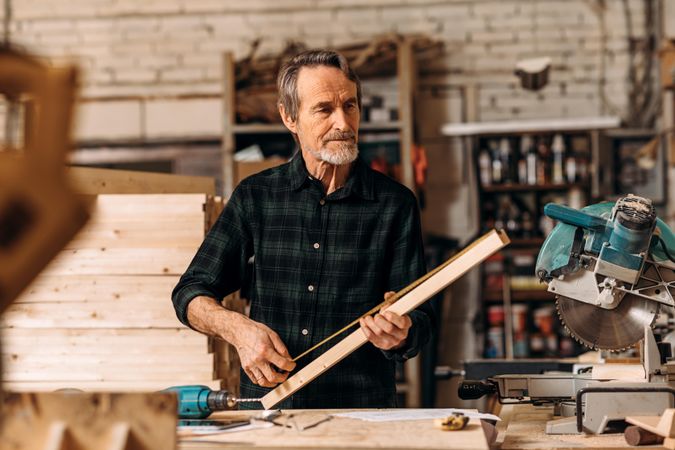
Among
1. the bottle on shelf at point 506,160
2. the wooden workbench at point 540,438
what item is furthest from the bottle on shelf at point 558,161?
the wooden workbench at point 540,438

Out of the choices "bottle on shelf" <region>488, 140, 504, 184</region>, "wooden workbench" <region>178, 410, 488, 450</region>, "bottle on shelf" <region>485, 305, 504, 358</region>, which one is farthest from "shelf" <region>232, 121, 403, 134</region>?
"wooden workbench" <region>178, 410, 488, 450</region>

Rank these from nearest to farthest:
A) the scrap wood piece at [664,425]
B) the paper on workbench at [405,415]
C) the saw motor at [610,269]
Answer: the scrap wood piece at [664,425], the paper on workbench at [405,415], the saw motor at [610,269]

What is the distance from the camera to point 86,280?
A: 3.03 metres

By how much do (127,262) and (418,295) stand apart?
1.36m

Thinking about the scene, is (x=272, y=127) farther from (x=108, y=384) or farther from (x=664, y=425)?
(x=664, y=425)

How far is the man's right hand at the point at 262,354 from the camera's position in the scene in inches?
85.1

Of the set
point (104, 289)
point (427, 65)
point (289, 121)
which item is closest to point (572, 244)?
point (289, 121)

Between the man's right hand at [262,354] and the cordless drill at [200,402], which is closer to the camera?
the cordless drill at [200,402]

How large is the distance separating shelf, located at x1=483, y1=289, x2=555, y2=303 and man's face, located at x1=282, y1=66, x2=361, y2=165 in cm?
392

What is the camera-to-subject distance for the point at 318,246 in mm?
2521

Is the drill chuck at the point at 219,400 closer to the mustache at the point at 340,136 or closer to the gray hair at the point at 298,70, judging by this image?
the mustache at the point at 340,136

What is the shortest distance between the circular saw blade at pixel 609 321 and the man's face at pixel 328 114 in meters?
0.73

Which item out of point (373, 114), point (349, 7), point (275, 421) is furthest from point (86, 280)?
point (349, 7)

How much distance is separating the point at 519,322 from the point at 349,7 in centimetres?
267
